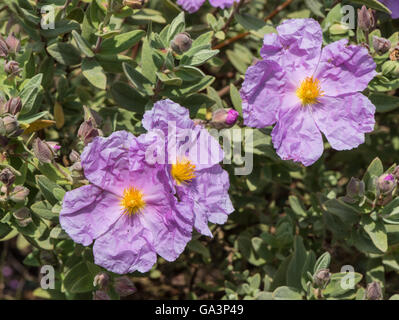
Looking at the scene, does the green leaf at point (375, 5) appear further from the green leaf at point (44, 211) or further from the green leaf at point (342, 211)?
the green leaf at point (44, 211)

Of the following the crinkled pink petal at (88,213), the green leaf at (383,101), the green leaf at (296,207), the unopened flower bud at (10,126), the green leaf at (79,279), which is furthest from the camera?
the green leaf at (296,207)

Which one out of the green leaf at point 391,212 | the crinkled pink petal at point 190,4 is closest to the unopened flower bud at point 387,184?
the green leaf at point 391,212

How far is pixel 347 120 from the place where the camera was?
86.2 inches

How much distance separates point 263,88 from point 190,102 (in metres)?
0.37

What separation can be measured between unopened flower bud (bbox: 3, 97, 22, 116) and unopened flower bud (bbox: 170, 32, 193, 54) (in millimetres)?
647

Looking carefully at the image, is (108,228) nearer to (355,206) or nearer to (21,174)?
(21,174)

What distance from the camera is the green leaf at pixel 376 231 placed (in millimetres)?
2193

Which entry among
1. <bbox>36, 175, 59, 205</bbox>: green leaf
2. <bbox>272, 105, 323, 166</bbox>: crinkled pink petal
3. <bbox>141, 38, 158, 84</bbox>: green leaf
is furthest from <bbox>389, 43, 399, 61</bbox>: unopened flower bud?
<bbox>36, 175, 59, 205</bbox>: green leaf

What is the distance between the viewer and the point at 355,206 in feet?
7.61

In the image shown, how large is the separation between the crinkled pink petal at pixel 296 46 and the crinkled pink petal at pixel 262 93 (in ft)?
0.14

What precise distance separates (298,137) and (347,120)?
23 centimetres

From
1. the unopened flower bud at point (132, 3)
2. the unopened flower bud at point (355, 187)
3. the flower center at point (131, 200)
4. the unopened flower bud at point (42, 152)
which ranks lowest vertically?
the unopened flower bud at point (355, 187)

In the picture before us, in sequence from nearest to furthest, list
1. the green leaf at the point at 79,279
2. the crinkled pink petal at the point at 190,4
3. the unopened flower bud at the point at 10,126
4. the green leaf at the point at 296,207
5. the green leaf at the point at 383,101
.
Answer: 1. the unopened flower bud at the point at 10,126
2. the green leaf at the point at 79,279
3. the green leaf at the point at 383,101
4. the crinkled pink petal at the point at 190,4
5. the green leaf at the point at 296,207

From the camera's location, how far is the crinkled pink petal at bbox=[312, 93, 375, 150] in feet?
7.04
